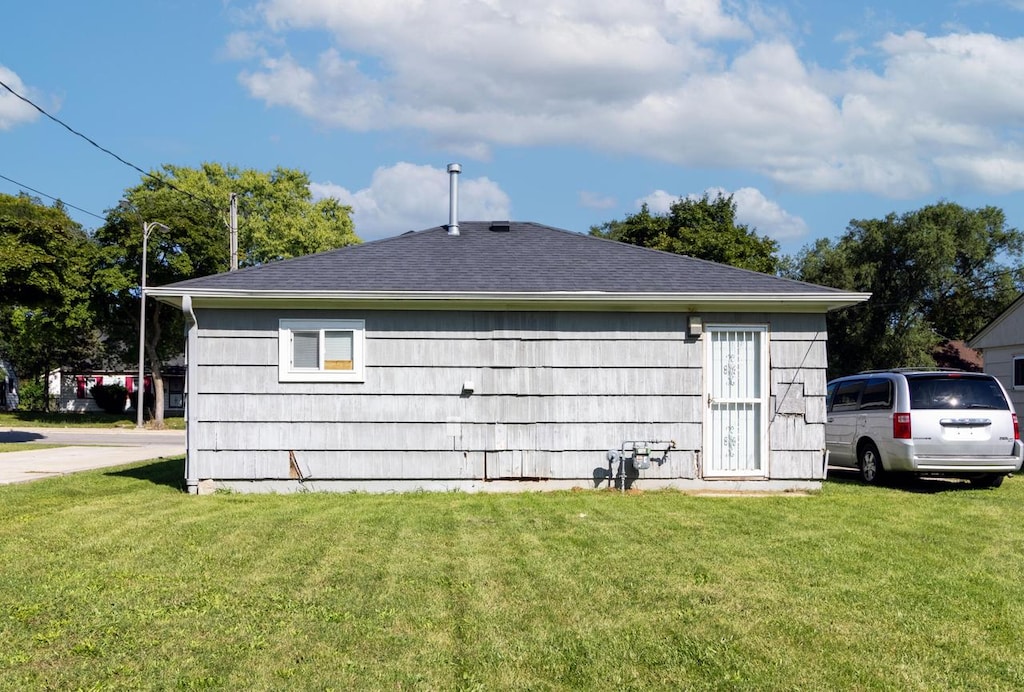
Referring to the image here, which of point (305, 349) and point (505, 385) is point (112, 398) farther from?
point (505, 385)

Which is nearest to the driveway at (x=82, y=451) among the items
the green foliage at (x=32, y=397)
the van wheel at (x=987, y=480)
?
the van wheel at (x=987, y=480)

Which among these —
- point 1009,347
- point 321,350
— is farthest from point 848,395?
point 321,350

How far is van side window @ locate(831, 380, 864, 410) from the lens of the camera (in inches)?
549

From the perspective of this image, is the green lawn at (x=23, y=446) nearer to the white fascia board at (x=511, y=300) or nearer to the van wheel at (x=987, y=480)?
the white fascia board at (x=511, y=300)

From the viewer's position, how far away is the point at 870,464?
13.4m

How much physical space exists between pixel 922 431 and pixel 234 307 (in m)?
8.99

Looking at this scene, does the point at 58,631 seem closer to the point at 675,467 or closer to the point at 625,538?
the point at 625,538

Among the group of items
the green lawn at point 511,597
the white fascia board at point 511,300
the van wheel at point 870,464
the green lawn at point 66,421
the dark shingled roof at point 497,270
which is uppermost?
the dark shingled roof at point 497,270

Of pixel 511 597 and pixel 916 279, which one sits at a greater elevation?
pixel 916 279

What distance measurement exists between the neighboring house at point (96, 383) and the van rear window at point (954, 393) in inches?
1832

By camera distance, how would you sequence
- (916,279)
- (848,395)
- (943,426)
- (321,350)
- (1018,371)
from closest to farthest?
(321,350)
(943,426)
(848,395)
(1018,371)
(916,279)

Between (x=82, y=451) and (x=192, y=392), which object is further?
(x=82, y=451)

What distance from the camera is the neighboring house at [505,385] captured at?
11531mm

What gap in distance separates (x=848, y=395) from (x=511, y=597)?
9729 mm
